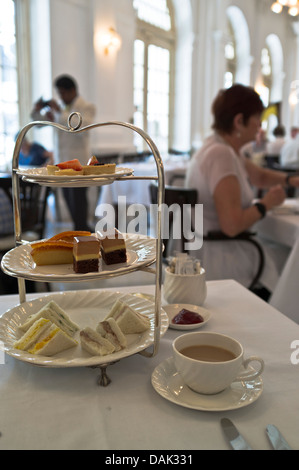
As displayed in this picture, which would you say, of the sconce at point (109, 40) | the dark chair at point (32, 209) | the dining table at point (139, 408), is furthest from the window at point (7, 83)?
the dining table at point (139, 408)

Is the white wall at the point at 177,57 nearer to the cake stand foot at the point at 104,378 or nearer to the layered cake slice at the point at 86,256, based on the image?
the layered cake slice at the point at 86,256

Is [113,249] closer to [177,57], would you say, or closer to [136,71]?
[136,71]

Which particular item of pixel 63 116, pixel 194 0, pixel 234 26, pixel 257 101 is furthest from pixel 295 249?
pixel 234 26

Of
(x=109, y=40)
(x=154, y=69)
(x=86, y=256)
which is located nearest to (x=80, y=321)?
(x=86, y=256)

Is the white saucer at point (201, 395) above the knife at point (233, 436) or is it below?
above

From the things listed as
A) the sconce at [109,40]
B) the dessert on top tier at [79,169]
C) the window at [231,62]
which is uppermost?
the window at [231,62]

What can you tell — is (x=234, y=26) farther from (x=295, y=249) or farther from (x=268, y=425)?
(x=268, y=425)

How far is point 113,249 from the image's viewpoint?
2.29ft

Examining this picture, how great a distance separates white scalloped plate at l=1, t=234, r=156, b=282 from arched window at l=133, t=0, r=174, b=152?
5.85 meters

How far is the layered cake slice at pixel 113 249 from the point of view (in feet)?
2.28

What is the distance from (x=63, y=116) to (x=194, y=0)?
4.82m

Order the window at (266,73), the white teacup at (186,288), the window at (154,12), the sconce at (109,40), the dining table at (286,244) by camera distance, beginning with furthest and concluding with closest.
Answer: the window at (266,73) < the window at (154,12) < the sconce at (109,40) < the dining table at (286,244) < the white teacup at (186,288)

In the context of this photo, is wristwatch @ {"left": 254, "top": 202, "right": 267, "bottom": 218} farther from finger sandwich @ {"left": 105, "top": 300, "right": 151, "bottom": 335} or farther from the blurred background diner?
finger sandwich @ {"left": 105, "top": 300, "right": 151, "bottom": 335}

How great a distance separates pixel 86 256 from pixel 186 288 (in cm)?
33
